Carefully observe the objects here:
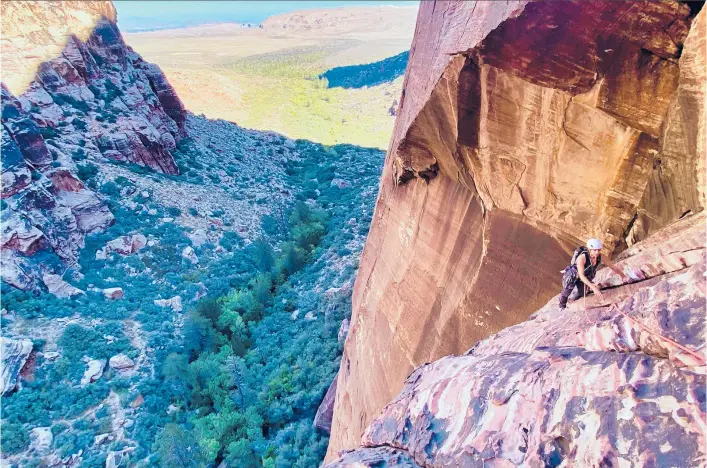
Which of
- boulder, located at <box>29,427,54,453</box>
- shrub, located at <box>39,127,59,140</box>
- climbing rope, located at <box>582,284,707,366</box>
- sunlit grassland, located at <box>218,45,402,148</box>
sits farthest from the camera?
sunlit grassland, located at <box>218,45,402,148</box>

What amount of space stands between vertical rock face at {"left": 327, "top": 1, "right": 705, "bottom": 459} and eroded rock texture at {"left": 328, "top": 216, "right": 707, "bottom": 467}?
34.0 inches

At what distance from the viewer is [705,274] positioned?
131 inches

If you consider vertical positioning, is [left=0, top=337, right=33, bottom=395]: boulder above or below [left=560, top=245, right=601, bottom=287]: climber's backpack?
below

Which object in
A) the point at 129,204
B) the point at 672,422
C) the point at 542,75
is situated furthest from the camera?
the point at 129,204

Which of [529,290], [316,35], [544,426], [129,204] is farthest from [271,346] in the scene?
[316,35]

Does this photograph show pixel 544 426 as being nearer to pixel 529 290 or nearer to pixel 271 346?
pixel 529 290

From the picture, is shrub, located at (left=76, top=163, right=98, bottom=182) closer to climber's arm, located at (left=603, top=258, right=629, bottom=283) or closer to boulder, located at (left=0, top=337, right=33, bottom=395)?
boulder, located at (left=0, top=337, right=33, bottom=395)

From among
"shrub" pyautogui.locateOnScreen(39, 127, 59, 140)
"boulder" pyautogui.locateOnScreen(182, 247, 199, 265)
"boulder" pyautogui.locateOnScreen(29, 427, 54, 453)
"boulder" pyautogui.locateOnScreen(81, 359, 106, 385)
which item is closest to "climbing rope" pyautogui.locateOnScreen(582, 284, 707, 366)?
"boulder" pyautogui.locateOnScreen(29, 427, 54, 453)

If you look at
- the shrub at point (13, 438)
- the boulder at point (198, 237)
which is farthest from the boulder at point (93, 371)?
the boulder at point (198, 237)

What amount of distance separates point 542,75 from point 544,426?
3.82m

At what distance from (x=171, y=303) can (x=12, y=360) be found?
719 centimetres

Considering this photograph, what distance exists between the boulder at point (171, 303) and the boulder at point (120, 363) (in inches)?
159

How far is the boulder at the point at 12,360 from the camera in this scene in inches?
659

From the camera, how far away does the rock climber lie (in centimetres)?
452
